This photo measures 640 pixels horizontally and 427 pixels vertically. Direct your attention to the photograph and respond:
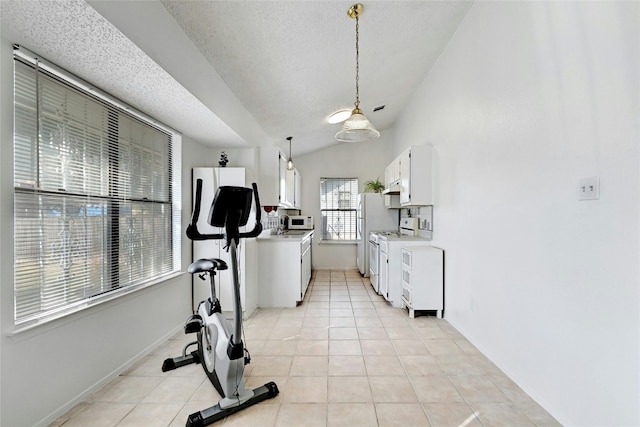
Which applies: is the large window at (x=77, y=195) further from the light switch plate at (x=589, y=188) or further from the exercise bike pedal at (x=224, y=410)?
the light switch plate at (x=589, y=188)

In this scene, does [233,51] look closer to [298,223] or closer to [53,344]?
[53,344]

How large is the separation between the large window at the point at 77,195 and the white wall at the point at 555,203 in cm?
308

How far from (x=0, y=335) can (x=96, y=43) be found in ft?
5.33

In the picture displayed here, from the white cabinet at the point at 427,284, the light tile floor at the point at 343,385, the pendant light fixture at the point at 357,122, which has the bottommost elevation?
the light tile floor at the point at 343,385

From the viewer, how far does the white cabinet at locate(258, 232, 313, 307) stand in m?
3.95

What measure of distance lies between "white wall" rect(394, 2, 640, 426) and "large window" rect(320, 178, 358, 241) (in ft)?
12.9

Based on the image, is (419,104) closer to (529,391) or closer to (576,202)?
(576,202)

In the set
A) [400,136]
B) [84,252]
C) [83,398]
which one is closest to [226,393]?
[83,398]

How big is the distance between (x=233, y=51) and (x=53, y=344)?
246cm

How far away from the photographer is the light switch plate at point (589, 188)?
1486 mm

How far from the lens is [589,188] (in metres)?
1.53

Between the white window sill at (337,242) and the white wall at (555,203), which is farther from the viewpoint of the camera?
the white window sill at (337,242)

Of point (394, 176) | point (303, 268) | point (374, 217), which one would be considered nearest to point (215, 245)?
point (303, 268)

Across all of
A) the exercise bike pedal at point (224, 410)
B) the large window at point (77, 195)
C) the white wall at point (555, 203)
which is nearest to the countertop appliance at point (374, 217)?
the white wall at point (555, 203)
